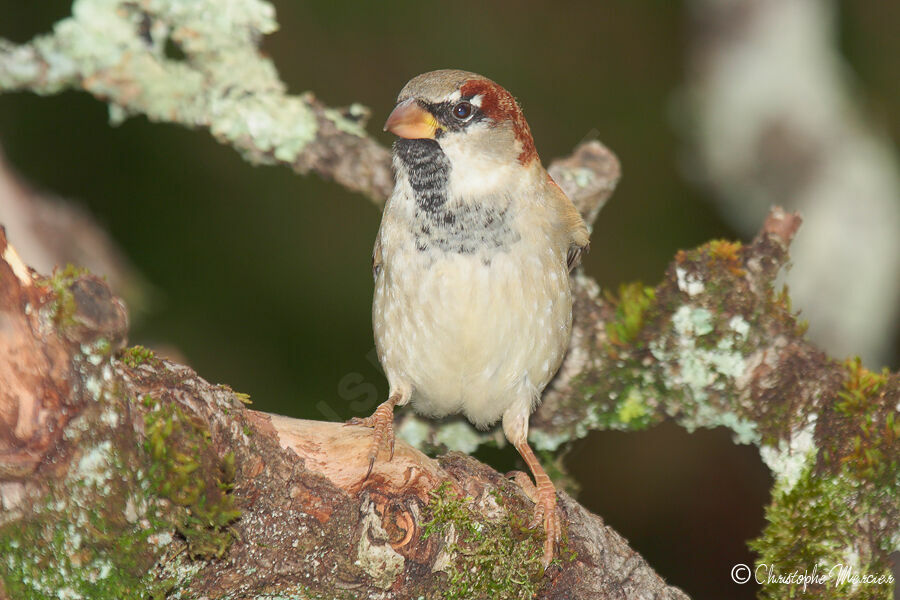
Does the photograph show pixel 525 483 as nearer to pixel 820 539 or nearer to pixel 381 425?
pixel 381 425

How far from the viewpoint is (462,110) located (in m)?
3.23

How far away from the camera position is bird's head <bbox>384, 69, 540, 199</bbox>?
3186 mm

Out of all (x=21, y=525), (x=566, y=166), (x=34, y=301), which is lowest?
(x=21, y=525)

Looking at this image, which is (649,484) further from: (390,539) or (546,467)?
(390,539)

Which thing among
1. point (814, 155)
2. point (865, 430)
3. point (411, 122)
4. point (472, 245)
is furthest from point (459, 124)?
point (814, 155)

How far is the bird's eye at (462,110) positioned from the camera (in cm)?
322

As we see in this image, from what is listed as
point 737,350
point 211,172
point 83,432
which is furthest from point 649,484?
point 83,432

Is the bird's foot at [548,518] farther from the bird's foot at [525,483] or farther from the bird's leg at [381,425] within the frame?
the bird's leg at [381,425]

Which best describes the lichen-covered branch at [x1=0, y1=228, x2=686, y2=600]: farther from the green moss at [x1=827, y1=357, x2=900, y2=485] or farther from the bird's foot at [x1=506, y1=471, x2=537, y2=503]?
the green moss at [x1=827, y1=357, x2=900, y2=485]

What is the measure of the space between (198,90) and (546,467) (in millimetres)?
2526

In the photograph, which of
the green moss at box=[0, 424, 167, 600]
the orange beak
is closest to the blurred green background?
the orange beak

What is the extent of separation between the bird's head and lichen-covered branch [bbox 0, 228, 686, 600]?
1.06m

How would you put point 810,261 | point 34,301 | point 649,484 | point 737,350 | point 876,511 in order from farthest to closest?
1. point 649,484
2. point 810,261
3. point 737,350
4. point 876,511
5. point 34,301

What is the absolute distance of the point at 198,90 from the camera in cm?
431
